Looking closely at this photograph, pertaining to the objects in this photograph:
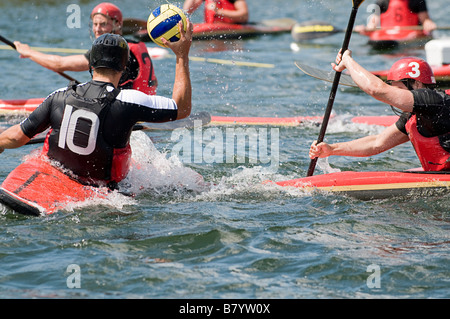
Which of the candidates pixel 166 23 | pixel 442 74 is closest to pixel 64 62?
pixel 166 23

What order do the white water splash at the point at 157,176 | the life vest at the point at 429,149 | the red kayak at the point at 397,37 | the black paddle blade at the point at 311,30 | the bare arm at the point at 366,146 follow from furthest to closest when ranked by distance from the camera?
1. the black paddle blade at the point at 311,30
2. the red kayak at the point at 397,37
3. the bare arm at the point at 366,146
4. the life vest at the point at 429,149
5. the white water splash at the point at 157,176

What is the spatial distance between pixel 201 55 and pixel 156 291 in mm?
10232

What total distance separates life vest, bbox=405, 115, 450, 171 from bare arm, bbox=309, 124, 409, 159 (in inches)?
9.5

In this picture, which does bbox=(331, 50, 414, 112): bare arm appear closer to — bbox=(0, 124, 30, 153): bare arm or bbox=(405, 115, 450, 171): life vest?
bbox=(405, 115, 450, 171): life vest

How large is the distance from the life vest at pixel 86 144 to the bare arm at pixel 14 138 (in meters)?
0.17

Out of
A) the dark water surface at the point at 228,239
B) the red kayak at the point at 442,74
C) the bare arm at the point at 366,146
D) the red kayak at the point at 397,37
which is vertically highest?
the red kayak at the point at 397,37

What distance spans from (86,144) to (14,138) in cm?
53

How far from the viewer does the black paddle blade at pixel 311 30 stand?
1464cm

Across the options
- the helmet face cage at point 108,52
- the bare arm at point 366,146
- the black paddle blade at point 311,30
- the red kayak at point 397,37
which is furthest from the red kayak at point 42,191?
the black paddle blade at point 311,30

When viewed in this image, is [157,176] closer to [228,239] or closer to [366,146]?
[228,239]

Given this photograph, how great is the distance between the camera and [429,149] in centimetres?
520

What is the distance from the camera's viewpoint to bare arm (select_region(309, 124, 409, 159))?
18.1ft

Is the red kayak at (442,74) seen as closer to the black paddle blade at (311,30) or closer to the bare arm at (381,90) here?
the black paddle blade at (311,30)

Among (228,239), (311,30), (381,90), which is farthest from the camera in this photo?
(311,30)
